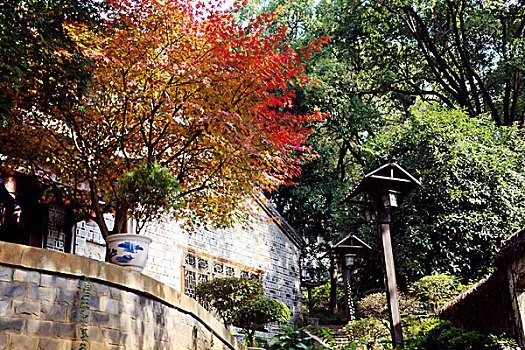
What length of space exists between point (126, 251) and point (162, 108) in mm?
2695

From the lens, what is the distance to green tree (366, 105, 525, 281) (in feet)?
50.1

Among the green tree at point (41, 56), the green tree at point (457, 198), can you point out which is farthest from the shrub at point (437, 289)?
the green tree at point (41, 56)

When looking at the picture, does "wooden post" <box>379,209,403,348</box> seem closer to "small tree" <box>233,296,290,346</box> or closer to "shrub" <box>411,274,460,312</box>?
"small tree" <box>233,296,290,346</box>

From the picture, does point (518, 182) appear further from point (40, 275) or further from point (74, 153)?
point (40, 275)

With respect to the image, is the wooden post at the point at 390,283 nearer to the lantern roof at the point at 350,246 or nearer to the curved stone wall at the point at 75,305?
the curved stone wall at the point at 75,305

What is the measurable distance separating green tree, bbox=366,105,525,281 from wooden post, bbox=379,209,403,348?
23.9ft

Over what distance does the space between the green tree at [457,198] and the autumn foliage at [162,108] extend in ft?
29.6

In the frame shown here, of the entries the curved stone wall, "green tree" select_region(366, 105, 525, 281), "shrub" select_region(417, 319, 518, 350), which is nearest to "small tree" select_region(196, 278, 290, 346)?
"shrub" select_region(417, 319, 518, 350)

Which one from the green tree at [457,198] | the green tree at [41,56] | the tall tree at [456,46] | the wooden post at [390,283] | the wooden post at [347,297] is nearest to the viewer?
the green tree at [41,56]

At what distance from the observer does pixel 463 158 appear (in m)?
16.0

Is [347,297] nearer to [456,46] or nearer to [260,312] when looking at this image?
[260,312]

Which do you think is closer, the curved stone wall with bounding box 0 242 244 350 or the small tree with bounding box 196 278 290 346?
the curved stone wall with bounding box 0 242 244 350

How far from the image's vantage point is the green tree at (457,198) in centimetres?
1526

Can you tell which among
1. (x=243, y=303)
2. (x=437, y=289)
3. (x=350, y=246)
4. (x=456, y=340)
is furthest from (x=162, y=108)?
(x=437, y=289)
